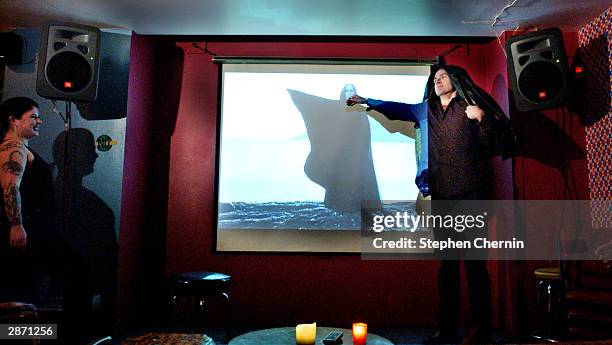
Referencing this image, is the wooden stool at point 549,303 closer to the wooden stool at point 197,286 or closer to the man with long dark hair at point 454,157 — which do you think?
the man with long dark hair at point 454,157

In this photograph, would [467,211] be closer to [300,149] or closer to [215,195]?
[300,149]

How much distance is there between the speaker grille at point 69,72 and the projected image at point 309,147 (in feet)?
3.88

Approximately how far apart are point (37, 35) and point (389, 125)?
3.03 meters

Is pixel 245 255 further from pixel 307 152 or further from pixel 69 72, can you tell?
pixel 69 72

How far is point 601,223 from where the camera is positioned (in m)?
3.32

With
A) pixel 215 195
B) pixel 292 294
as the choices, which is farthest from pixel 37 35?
pixel 292 294

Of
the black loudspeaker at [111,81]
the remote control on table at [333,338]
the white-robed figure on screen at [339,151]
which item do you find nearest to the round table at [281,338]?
the remote control on table at [333,338]

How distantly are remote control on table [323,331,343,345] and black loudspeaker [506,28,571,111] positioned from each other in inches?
80.5

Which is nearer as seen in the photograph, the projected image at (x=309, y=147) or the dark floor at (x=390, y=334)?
the dark floor at (x=390, y=334)

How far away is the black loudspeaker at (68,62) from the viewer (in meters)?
2.91

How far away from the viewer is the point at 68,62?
295cm

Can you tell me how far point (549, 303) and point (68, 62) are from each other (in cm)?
368

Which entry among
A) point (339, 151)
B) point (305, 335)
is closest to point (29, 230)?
point (305, 335)

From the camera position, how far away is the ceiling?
3.22m
